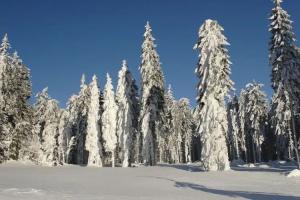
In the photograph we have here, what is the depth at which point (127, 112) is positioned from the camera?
6362 centimetres

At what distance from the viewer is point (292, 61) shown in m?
44.6

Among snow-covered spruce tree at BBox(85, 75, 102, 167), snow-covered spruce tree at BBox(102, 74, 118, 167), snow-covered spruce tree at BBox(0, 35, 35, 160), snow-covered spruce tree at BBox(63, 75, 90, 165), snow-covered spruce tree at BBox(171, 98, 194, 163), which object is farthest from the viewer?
snow-covered spruce tree at BBox(171, 98, 194, 163)

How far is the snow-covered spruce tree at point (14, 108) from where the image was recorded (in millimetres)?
56000

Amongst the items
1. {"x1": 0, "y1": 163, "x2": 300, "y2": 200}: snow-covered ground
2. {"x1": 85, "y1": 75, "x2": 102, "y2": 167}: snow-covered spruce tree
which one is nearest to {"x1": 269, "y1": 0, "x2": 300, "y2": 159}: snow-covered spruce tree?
{"x1": 0, "y1": 163, "x2": 300, "y2": 200}: snow-covered ground

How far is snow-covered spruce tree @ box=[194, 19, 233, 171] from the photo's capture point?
4316cm

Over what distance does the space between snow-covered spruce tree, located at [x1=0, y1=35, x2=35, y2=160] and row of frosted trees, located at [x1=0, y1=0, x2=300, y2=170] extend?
12cm

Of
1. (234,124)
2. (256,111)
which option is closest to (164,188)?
(256,111)

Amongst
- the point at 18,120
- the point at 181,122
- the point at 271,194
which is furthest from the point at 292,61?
the point at 181,122

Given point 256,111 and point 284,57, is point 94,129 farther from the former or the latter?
point 284,57

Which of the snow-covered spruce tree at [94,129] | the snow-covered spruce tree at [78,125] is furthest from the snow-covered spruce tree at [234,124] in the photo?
the snow-covered spruce tree at [94,129]

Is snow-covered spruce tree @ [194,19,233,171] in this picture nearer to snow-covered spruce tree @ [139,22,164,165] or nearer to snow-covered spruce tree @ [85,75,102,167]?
snow-covered spruce tree @ [139,22,164,165]

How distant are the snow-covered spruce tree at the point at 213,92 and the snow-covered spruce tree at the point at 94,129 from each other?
88.8ft

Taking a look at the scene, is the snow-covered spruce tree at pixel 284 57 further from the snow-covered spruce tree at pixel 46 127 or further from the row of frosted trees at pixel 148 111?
the snow-covered spruce tree at pixel 46 127

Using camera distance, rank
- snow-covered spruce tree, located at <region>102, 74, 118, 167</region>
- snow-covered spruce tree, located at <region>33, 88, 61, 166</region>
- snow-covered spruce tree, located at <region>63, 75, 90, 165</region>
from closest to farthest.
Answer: snow-covered spruce tree, located at <region>33, 88, 61, 166</region>
snow-covered spruce tree, located at <region>102, 74, 118, 167</region>
snow-covered spruce tree, located at <region>63, 75, 90, 165</region>
